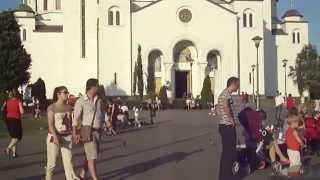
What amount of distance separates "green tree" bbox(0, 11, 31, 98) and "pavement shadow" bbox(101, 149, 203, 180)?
42.4 meters

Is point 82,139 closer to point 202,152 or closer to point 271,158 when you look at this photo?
point 271,158

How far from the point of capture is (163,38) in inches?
2899

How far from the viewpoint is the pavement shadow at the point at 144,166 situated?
14.6 meters

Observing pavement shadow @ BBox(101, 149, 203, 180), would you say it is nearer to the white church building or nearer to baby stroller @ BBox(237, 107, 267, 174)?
baby stroller @ BBox(237, 107, 267, 174)

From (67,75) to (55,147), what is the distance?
64073 mm

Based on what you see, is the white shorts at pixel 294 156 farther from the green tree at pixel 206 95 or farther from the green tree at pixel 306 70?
the green tree at pixel 306 70

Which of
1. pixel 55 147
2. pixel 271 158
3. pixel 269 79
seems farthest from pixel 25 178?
pixel 269 79

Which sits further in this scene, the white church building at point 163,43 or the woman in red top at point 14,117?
the white church building at point 163,43

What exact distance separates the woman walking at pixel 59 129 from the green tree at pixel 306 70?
236 feet

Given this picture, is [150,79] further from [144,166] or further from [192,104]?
[144,166]

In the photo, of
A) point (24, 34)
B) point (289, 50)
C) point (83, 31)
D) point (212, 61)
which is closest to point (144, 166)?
point (83, 31)

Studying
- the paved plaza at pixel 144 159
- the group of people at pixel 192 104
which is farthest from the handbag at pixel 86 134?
the group of people at pixel 192 104

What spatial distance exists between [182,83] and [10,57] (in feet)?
71.9

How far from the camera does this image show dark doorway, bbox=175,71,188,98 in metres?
74.9
